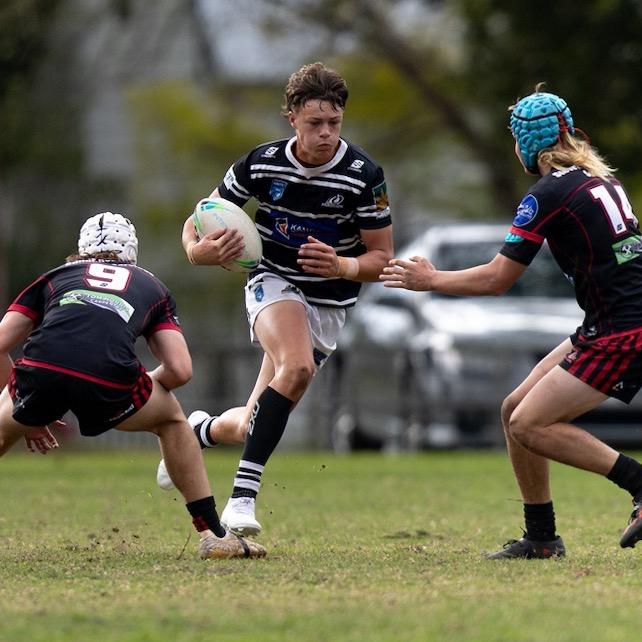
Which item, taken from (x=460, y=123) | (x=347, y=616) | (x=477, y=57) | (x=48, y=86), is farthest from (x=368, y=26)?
(x=347, y=616)

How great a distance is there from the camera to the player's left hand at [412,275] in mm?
Result: 6402

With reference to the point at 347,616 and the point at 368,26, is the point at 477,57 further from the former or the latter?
the point at 347,616

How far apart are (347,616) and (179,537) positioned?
115 inches

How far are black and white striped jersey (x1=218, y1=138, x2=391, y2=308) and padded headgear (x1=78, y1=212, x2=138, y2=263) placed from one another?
0.92 metres

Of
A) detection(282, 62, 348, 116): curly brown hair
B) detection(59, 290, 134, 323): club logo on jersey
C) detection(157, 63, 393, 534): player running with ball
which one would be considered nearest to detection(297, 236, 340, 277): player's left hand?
detection(157, 63, 393, 534): player running with ball

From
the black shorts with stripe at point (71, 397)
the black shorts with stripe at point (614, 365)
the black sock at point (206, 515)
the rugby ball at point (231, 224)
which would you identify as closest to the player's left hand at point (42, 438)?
the black shorts with stripe at point (71, 397)

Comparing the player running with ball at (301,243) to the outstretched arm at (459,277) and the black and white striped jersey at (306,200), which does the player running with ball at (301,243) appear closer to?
the black and white striped jersey at (306,200)

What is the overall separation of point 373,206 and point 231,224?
66 cm

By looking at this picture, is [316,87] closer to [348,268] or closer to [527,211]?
[348,268]

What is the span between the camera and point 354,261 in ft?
23.4

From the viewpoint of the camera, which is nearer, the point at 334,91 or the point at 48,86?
the point at 334,91

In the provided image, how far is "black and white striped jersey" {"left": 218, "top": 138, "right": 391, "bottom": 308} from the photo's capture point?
7.25 m

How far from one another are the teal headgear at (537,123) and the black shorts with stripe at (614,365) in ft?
2.73

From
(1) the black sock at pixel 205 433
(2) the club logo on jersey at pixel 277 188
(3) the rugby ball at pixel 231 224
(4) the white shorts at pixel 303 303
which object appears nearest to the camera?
(3) the rugby ball at pixel 231 224
